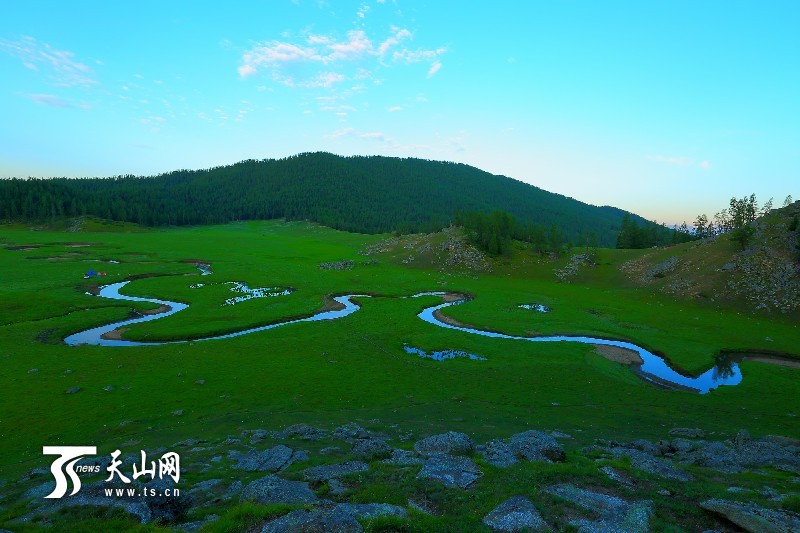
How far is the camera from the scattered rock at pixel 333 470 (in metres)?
23.1

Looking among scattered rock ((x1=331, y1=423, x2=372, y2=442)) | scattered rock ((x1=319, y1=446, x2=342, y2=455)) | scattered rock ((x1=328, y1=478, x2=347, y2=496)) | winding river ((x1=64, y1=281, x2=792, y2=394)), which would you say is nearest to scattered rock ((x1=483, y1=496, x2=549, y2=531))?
scattered rock ((x1=328, y1=478, x2=347, y2=496))

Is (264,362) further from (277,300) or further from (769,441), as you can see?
(769,441)

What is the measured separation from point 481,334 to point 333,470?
153 feet

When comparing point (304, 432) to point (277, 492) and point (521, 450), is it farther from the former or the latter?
point (521, 450)

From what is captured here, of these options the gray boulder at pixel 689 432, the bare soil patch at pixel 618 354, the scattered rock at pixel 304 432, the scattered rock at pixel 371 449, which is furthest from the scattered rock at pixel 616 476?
the bare soil patch at pixel 618 354

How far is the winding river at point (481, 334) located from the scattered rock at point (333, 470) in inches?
1627

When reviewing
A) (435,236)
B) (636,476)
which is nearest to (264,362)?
(636,476)

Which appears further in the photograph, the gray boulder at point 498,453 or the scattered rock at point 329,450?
the scattered rock at point 329,450

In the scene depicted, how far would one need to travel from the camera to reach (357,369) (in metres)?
49.5

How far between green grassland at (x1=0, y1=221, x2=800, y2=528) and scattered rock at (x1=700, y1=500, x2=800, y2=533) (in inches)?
547

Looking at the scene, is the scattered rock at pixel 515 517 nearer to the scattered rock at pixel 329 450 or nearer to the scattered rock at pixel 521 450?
the scattered rock at pixel 521 450

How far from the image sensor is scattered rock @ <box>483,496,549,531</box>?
17422mm

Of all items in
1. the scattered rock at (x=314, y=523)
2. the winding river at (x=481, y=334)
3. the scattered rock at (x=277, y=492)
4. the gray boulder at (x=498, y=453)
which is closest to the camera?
the scattered rock at (x=314, y=523)

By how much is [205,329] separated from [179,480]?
4467 cm
